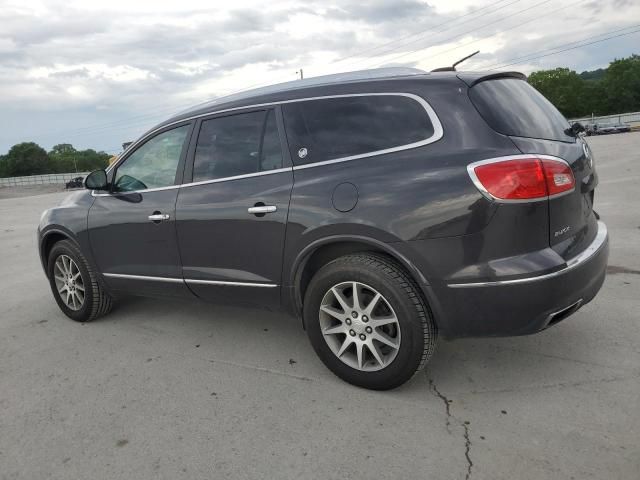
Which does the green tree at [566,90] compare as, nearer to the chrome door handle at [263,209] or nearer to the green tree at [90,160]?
the green tree at [90,160]

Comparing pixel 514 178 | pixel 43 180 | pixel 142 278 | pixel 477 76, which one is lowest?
pixel 43 180

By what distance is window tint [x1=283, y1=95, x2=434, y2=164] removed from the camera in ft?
10.0

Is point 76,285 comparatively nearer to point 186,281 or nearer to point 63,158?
point 186,281

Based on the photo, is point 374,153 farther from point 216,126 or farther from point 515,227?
point 216,126

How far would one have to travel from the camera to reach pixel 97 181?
4484 millimetres

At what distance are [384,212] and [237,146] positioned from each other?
1285 mm

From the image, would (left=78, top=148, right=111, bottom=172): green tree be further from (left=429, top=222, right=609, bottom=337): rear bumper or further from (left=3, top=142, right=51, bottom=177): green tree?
(left=429, top=222, right=609, bottom=337): rear bumper

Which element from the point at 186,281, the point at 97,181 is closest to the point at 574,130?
the point at 186,281

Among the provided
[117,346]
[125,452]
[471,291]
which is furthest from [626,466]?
[117,346]

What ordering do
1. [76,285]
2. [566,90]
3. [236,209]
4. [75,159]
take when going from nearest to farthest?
[236,209] → [76,285] → [566,90] → [75,159]

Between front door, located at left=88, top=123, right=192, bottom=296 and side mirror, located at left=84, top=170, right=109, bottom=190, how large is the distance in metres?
0.07

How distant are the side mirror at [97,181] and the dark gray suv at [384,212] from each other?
586mm

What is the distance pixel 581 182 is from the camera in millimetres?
3080

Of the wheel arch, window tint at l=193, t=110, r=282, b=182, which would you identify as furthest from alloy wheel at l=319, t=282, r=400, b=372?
window tint at l=193, t=110, r=282, b=182
